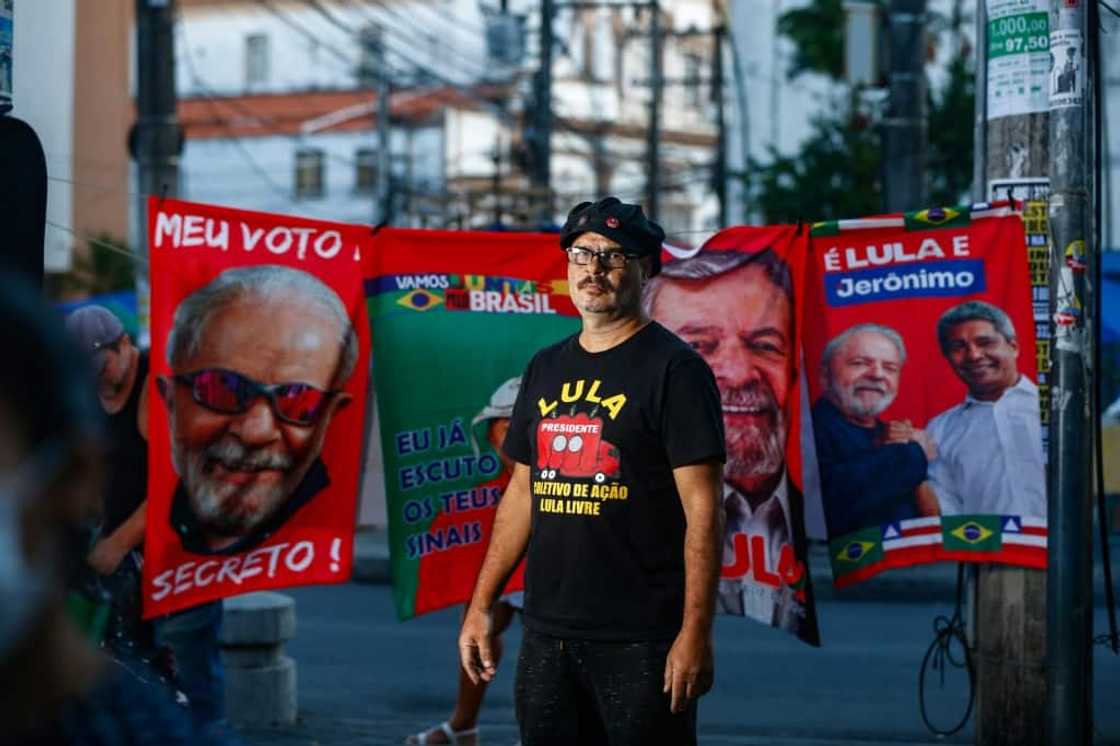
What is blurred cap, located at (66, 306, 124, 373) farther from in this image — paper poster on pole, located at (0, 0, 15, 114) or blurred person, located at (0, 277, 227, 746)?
blurred person, located at (0, 277, 227, 746)

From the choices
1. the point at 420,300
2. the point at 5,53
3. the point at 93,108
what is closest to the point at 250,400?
the point at 420,300

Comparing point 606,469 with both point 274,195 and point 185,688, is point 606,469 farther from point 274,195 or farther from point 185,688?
point 274,195

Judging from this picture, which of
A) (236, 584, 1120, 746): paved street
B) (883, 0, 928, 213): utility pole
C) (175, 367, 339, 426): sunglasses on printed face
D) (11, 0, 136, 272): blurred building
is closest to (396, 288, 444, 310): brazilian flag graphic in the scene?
(175, 367, 339, 426): sunglasses on printed face

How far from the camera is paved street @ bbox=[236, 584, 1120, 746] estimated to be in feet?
28.3

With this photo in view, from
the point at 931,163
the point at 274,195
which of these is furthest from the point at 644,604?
the point at 274,195

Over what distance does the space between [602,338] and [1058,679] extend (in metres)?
2.58

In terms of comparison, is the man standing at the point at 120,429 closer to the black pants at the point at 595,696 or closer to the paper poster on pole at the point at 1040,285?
the black pants at the point at 595,696

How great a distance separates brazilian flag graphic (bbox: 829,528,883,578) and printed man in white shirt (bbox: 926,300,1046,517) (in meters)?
0.28

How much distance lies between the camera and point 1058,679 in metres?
6.59

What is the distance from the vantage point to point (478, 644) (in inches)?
197

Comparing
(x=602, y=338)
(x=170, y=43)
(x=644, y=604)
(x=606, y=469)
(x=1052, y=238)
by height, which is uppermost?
(x=170, y=43)

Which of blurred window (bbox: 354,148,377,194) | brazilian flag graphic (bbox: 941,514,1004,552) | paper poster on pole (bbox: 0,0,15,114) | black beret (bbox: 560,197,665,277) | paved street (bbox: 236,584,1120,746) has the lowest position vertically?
paved street (bbox: 236,584,1120,746)

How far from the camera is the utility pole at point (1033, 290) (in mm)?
6945

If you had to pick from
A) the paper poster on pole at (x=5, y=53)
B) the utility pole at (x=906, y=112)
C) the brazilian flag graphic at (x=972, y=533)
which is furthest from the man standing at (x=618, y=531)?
the utility pole at (x=906, y=112)
